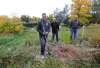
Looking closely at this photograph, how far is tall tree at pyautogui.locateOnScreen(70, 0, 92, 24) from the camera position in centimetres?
1036

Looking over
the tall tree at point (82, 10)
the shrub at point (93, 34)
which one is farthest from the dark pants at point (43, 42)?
the tall tree at point (82, 10)

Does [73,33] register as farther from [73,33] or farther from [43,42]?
[43,42]

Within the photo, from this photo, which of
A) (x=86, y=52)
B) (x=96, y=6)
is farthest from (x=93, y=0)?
(x=86, y=52)

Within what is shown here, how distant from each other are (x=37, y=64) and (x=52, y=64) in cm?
33

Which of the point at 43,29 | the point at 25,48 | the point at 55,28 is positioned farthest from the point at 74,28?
the point at 43,29

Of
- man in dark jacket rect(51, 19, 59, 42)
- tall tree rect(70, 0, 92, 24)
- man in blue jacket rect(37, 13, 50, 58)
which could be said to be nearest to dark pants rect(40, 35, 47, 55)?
man in blue jacket rect(37, 13, 50, 58)

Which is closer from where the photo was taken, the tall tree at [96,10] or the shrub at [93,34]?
the shrub at [93,34]

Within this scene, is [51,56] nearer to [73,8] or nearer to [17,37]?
[17,37]

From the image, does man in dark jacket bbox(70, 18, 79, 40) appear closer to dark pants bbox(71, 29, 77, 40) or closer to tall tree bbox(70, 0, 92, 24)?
dark pants bbox(71, 29, 77, 40)

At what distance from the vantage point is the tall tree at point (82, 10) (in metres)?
10.4

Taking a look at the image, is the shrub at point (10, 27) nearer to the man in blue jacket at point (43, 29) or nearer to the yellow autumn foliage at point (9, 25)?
the yellow autumn foliage at point (9, 25)

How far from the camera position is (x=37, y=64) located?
8422 millimetres

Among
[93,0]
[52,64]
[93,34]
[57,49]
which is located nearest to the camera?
[52,64]

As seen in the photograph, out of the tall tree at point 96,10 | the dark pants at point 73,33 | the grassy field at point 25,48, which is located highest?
the tall tree at point 96,10
